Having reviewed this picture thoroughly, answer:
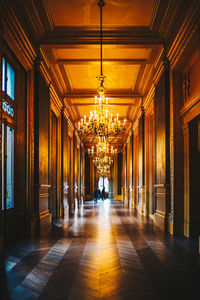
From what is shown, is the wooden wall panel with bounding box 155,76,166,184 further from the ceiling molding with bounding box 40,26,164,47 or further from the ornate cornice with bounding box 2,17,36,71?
the ornate cornice with bounding box 2,17,36,71

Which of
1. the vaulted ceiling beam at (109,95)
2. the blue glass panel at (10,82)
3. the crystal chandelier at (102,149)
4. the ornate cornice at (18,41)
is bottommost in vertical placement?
the crystal chandelier at (102,149)

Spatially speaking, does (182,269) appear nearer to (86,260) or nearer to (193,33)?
(86,260)

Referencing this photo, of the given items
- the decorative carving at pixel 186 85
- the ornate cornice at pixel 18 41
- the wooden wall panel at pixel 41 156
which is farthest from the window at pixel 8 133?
the decorative carving at pixel 186 85

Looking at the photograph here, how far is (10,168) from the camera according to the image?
6.29 m

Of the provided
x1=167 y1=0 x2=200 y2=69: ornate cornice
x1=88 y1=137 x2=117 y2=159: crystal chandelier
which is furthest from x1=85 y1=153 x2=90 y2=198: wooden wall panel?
x1=167 y1=0 x2=200 y2=69: ornate cornice

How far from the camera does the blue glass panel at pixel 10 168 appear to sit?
615 cm

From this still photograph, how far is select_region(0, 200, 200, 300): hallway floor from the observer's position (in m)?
3.17

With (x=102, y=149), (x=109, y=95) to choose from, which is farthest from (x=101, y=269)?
(x=102, y=149)

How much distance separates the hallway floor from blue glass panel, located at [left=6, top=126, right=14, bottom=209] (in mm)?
960

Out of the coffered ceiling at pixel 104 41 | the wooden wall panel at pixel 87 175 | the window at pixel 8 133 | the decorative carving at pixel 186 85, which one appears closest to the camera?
the window at pixel 8 133

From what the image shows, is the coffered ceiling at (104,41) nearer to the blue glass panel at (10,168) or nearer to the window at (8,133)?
the window at (8,133)

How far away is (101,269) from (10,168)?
3.23m

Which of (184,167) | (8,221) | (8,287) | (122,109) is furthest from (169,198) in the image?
(122,109)

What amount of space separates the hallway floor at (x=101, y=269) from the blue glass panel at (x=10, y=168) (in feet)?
3.15
